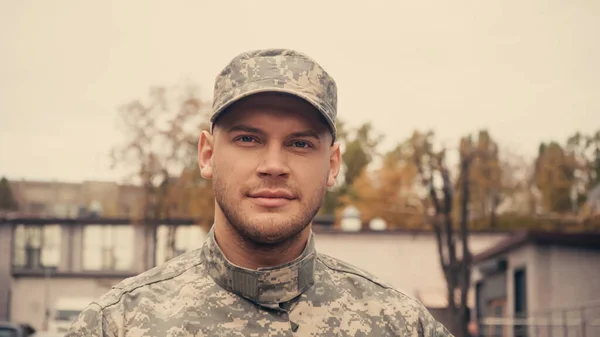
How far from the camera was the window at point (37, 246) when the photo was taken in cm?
5906

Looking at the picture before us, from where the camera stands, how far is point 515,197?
208 feet

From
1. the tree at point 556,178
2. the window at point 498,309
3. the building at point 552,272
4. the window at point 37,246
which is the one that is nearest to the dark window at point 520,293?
the building at point 552,272

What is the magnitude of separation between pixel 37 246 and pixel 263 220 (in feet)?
192

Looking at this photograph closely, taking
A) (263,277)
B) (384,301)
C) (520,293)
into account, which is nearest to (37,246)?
(520,293)

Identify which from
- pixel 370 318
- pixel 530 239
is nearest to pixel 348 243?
pixel 530 239

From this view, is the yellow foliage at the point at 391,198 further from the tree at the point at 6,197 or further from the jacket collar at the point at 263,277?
the jacket collar at the point at 263,277

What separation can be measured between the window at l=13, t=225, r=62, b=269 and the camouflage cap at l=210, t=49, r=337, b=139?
5779 cm

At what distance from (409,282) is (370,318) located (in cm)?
4217

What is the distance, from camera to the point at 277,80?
10.6 ft

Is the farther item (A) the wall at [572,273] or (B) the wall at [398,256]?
(B) the wall at [398,256]

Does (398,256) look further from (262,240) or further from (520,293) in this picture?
(262,240)

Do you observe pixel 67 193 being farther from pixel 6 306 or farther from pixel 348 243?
pixel 348 243

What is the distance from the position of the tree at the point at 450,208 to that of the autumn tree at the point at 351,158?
1299 inches

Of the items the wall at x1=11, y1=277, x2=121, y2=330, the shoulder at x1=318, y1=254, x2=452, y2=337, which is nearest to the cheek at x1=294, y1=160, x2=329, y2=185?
the shoulder at x1=318, y1=254, x2=452, y2=337
